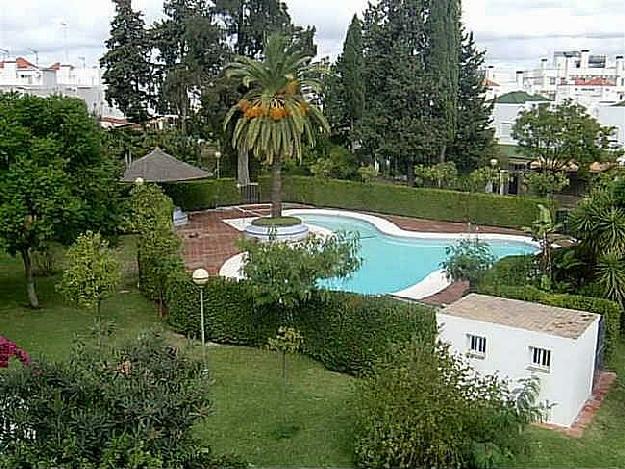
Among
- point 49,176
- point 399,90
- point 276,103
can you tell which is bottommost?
point 49,176

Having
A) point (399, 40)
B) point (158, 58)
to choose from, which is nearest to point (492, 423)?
point (399, 40)

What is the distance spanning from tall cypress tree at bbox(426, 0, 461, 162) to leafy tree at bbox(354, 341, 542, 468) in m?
23.6

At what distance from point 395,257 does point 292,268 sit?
11.6m

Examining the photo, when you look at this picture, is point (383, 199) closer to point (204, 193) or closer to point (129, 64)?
point (204, 193)

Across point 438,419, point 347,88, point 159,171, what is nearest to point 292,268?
point 438,419

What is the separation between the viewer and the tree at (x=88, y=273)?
1452 cm

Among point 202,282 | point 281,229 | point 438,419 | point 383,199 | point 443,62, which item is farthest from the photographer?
point 443,62

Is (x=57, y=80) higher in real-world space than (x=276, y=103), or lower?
higher

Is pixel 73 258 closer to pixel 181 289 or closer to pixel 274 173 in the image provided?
pixel 181 289

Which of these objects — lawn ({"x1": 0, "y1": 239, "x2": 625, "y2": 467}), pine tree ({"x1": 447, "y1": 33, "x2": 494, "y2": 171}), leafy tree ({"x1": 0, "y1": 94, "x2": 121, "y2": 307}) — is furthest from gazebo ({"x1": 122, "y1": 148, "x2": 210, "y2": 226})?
pine tree ({"x1": 447, "y1": 33, "x2": 494, "y2": 171})

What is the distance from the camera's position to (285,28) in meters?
33.8

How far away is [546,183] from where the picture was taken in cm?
2748

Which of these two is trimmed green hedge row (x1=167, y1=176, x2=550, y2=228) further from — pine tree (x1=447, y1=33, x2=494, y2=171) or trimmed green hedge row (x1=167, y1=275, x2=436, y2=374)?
trimmed green hedge row (x1=167, y1=275, x2=436, y2=374)

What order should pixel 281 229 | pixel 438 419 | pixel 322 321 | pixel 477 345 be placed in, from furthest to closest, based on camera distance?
1. pixel 281 229
2. pixel 322 321
3. pixel 477 345
4. pixel 438 419
